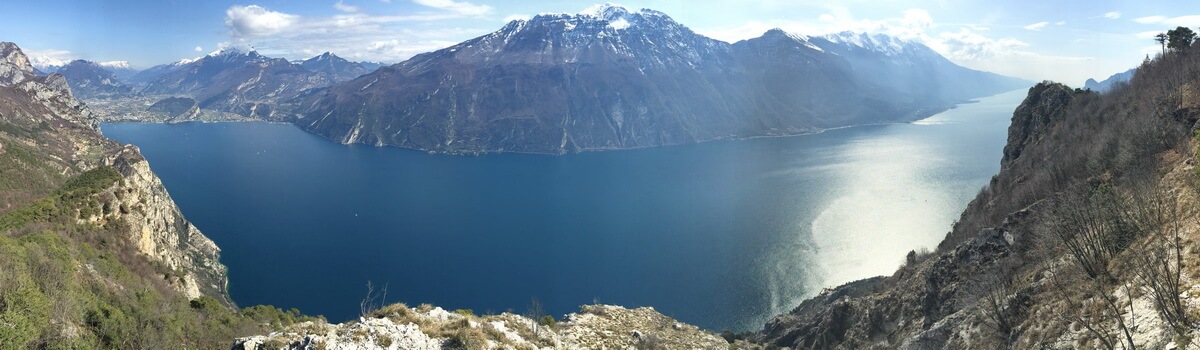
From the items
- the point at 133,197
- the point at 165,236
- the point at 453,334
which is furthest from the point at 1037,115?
the point at 165,236

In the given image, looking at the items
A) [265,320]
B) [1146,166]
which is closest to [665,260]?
[265,320]

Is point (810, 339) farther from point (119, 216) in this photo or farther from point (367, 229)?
point (367, 229)

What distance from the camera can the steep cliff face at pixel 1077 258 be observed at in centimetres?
2147

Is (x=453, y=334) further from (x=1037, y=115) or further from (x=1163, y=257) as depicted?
(x=1037, y=115)

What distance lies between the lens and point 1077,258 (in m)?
27.4

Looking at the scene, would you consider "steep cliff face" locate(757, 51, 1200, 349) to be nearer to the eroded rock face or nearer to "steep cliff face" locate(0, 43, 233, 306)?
"steep cliff face" locate(0, 43, 233, 306)

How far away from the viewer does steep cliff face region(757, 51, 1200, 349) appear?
845 inches

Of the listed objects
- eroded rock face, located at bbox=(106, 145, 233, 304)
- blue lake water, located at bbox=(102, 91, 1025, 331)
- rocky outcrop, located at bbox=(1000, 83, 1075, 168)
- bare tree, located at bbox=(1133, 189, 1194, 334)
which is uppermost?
rocky outcrop, located at bbox=(1000, 83, 1075, 168)

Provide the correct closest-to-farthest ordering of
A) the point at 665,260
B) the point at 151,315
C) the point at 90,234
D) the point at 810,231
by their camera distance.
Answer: the point at 151,315, the point at 90,234, the point at 665,260, the point at 810,231

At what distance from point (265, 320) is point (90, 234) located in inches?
1300

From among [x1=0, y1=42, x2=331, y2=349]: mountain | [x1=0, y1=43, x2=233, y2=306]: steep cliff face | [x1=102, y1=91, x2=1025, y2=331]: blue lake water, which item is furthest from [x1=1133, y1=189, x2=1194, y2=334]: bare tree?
[x1=0, y1=43, x2=233, y2=306]: steep cliff face

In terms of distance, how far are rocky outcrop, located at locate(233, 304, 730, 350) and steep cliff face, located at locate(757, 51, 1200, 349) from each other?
16907mm

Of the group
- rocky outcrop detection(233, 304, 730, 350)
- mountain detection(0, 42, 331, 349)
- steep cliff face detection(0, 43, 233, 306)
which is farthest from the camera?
steep cliff face detection(0, 43, 233, 306)

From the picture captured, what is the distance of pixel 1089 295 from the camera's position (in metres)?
24.6
